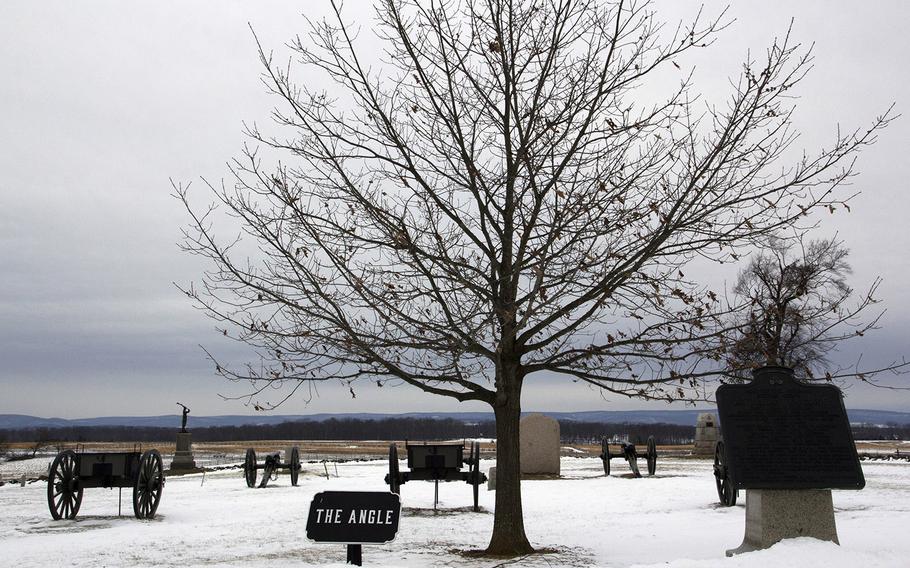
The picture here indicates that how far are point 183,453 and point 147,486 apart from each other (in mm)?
14831

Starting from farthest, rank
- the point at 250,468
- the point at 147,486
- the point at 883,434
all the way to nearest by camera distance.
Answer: the point at 883,434
the point at 250,468
the point at 147,486

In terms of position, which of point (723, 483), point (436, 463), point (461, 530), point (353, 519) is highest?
point (436, 463)

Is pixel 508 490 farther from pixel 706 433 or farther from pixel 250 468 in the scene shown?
pixel 706 433

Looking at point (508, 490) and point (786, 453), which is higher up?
point (786, 453)

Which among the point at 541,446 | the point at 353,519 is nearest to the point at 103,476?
the point at 353,519

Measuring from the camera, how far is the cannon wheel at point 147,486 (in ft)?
44.2

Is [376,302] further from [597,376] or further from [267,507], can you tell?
[267,507]

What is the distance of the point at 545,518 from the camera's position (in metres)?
13.0

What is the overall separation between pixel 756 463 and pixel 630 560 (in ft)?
5.96

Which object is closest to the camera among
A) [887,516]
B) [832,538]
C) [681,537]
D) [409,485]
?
[832,538]

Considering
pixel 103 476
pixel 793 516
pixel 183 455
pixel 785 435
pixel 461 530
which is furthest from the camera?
pixel 183 455

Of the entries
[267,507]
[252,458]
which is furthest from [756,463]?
[252,458]

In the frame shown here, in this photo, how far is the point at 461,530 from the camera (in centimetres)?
1168

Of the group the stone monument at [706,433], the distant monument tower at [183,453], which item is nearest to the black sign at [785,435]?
the distant monument tower at [183,453]
